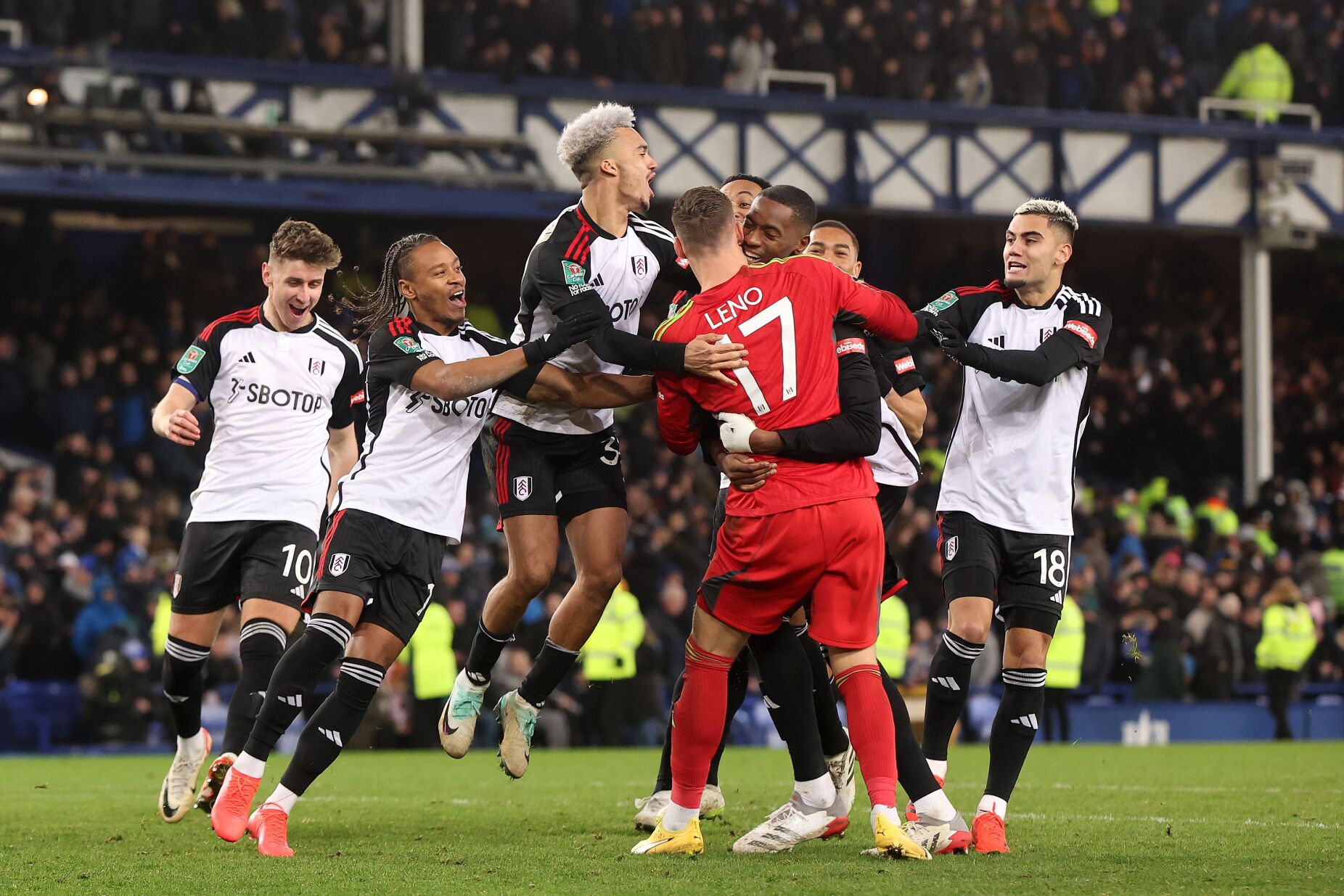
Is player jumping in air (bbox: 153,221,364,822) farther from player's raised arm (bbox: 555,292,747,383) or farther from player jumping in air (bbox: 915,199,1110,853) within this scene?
player jumping in air (bbox: 915,199,1110,853)

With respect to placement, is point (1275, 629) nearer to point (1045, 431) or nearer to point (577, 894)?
point (1045, 431)

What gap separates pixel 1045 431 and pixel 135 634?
428 inches

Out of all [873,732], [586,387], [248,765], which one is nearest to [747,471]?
[873,732]

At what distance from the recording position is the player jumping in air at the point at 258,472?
8062 millimetres

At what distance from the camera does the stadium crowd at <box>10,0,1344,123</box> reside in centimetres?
2111

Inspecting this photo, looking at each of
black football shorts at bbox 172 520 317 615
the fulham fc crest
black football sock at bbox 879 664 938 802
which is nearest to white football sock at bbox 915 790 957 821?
black football sock at bbox 879 664 938 802

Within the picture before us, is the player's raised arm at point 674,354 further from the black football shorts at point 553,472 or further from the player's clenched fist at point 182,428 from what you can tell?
the player's clenched fist at point 182,428

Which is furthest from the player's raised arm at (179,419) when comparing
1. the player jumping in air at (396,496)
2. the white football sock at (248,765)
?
the white football sock at (248,765)

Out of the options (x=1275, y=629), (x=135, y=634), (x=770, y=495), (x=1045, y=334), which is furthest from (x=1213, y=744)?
(x=770, y=495)

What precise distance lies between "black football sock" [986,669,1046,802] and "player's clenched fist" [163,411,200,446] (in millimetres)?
3455

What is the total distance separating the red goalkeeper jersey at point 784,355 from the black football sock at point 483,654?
1.95 metres

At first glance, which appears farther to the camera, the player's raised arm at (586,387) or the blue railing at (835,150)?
the blue railing at (835,150)

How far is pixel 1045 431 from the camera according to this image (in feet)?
24.5

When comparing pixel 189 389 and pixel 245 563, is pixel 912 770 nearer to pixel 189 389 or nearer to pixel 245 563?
pixel 245 563
